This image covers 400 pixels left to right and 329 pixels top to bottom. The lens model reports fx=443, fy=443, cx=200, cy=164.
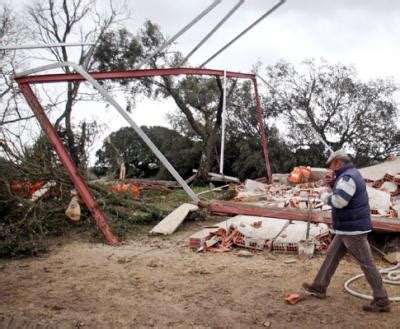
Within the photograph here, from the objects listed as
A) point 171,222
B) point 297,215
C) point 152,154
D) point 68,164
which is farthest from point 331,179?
point 152,154

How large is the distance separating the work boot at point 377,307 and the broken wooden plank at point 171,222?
5171 millimetres

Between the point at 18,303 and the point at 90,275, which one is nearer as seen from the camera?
the point at 18,303

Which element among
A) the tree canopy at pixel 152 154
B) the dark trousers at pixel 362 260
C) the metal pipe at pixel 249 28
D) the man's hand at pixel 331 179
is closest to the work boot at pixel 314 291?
the dark trousers at pixel 362 260

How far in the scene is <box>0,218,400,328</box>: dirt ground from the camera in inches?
186

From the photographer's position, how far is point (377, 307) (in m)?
4.73

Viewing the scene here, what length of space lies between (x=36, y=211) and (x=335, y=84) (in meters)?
23.1

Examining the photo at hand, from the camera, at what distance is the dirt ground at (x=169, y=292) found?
4715 mm

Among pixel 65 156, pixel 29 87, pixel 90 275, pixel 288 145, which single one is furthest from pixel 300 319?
pixel 288 145

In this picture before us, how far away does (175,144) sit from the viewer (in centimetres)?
2938

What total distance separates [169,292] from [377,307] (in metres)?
2.50

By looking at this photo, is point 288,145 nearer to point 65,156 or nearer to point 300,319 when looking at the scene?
point 65,156

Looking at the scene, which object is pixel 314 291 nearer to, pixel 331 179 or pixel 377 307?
pixel 377 307

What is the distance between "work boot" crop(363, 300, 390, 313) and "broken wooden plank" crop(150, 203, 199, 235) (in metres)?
5.17

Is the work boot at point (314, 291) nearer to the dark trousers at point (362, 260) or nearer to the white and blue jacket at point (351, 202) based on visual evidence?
the dark trousers at point (362, 260)
